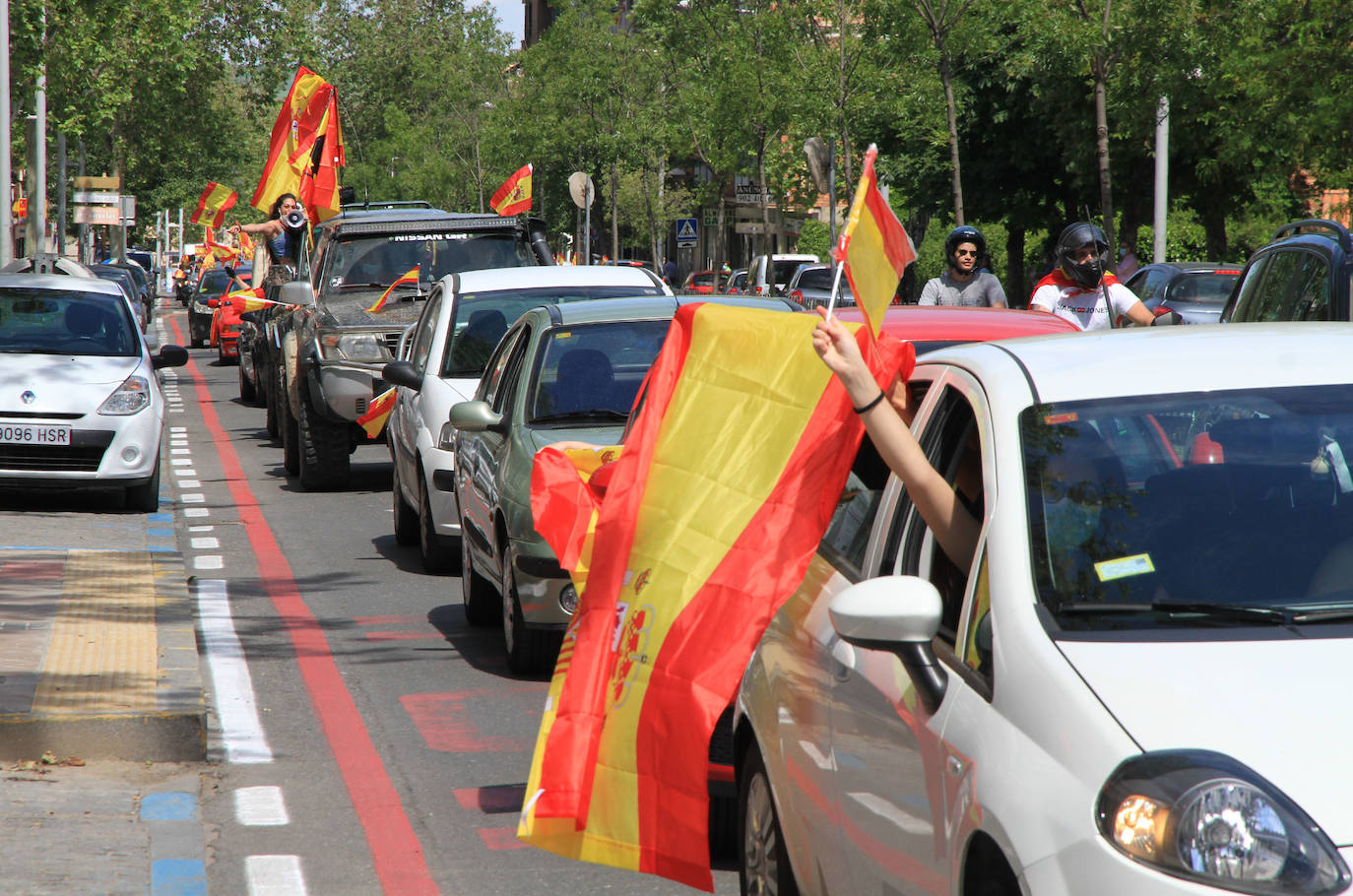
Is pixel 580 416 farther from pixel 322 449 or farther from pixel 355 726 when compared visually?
pixel 322 449

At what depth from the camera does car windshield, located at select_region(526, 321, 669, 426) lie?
941 cm

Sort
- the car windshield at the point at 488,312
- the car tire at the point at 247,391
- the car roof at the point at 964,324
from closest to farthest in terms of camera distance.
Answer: the car roof at the point at 964,324 < the car windshield at the point at 488,312 < the car tire at the point at 247,391

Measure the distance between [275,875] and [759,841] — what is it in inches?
76.5

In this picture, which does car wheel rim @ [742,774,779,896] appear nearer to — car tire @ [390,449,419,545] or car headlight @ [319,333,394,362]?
car tire @ [390,449,419,545]

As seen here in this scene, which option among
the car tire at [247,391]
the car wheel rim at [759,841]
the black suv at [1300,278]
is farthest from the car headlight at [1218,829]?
the car tire at [247,391]

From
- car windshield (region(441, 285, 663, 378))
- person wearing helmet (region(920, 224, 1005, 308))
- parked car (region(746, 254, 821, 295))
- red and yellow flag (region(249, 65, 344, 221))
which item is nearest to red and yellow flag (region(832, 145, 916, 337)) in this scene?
person wearing helmet (region(920, 224, 1005, 308))

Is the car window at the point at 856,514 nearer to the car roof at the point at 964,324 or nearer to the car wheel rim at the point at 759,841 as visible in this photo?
the car wheel rim at the point at 759,841

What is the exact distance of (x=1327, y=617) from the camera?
10.6ft

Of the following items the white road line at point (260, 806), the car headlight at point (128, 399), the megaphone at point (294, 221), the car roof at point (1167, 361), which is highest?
the megaphone at point (294, 221)

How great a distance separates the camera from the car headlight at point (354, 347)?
50.2 feet

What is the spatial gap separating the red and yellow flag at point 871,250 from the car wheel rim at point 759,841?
3.71ft

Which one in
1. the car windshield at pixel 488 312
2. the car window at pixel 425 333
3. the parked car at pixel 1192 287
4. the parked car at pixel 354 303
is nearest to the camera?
the car windshield at pixel 488 312

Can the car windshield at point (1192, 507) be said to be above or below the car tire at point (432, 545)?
above

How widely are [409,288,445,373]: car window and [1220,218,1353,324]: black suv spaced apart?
529 centimetres
